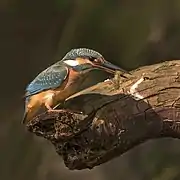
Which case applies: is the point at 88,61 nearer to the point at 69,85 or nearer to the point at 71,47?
the point at 69,85

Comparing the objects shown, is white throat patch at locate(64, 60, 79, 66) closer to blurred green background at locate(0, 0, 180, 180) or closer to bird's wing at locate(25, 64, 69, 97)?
bird's wing at locate(25, 64, 69, 97)

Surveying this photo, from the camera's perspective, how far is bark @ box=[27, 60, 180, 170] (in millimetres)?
917

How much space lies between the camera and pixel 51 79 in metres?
1.01

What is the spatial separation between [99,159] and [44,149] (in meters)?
1.00

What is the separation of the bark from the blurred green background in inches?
22.0

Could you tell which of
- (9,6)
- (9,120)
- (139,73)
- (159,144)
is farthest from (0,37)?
(139,73)

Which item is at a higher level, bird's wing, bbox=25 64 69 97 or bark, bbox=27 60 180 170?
bird's wing, bbox=25 64 69 97

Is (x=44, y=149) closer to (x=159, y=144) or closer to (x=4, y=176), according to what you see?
(x=4, y=176)

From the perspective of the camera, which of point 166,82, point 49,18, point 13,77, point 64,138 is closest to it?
point 64,138

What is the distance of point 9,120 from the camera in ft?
6.66

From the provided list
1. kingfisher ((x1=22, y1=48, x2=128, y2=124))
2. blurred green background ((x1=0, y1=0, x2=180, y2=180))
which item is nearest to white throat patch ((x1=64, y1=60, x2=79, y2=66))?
kingfisher ((x1=22, y1=48, x2=128, y2=124))

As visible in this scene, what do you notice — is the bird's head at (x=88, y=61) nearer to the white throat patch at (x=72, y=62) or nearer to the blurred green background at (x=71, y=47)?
the white throat patch at (x=72, y=62)

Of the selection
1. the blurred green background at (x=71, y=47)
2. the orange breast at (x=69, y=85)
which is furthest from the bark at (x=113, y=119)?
the blurred green background at (x=71, y=47)

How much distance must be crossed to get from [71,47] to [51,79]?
79 cm
